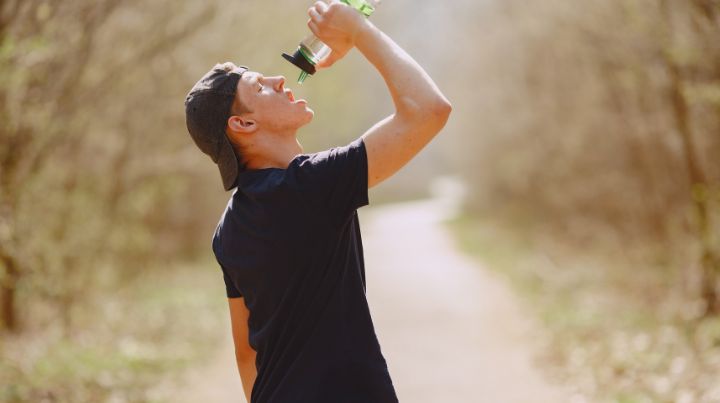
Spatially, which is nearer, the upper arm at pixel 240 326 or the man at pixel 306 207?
the man at pixel 306 207

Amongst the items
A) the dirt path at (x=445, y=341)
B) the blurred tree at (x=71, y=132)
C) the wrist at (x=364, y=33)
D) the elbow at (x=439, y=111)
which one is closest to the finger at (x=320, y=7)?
the wrist at (x=364, y=33)

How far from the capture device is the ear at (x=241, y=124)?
2.23 metres

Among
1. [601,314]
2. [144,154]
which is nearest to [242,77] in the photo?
[601,314]

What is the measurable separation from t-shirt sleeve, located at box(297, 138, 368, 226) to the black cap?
0.32 metres

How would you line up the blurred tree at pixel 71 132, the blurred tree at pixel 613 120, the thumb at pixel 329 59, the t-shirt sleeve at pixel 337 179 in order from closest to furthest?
the t-shirt sleeve at pixel 337 179
the thumb at pixel 329 59
the blurred tree at pixel 71 132
the blurred tree at pixel 613 120

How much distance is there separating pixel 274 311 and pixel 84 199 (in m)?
9.11

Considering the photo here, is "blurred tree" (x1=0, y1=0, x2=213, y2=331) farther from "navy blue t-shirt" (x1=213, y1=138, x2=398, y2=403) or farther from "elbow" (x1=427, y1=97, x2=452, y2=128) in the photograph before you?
"elbow" (x1=427, y1=97, x2=452, y2=128)

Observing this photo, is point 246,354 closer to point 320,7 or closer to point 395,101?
point 395,101

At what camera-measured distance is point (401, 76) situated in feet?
6.80

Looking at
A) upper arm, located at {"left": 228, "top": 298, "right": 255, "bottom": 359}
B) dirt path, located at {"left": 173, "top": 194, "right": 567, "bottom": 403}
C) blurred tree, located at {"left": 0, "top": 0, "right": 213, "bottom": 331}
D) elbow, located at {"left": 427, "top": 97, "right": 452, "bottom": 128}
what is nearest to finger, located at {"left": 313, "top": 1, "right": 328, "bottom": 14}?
elbow, located at {"left": 427, "top": 97, "right": 452, "bottom": 128}

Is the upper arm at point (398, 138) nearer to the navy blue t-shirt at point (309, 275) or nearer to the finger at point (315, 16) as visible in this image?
the navy blue t-shirt at point (309, 275)

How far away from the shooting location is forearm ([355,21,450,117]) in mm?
2047

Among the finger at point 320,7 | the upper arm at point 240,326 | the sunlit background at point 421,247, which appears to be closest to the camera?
the finger at point 320,7

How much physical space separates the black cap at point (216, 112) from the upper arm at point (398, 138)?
46 cm
